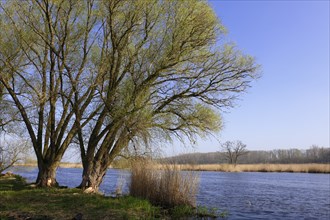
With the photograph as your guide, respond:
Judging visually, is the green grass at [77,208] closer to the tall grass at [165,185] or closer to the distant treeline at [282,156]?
the tall grass at [165,185]

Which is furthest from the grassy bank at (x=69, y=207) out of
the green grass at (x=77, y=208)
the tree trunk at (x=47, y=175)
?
the tree trunk at (x=47, y=175)

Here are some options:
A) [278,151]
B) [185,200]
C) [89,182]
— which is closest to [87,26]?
[89,182]

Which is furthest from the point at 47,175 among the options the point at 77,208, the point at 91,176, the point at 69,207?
the point at 77,208

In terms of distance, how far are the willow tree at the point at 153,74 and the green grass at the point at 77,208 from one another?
124 inches

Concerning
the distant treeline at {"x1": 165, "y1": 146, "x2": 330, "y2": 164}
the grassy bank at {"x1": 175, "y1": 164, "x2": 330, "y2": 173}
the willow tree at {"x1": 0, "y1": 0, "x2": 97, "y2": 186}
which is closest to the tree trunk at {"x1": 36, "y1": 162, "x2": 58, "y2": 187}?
the willow tree at {"x1": 0, "y1": 0, "x2": 97, "y2": 186}

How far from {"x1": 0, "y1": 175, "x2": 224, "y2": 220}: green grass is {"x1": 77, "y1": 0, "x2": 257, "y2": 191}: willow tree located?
10.3 feet

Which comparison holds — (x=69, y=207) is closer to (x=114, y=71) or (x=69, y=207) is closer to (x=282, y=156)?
(x=114, y=71)

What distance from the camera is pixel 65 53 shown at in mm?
16516

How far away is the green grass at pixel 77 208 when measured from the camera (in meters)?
10.6

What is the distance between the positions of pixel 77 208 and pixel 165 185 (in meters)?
3.73

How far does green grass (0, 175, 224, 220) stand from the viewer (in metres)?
10.6

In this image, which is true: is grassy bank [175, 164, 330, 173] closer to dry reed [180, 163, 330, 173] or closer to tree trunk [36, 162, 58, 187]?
dry reed [180, 163, 330, 173]

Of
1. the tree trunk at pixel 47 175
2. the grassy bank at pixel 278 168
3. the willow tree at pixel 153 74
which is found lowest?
the grassy bank at pixel 278 168

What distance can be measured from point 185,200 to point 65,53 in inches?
346
